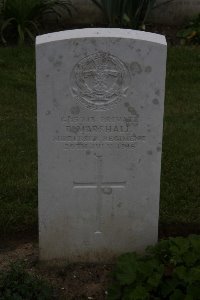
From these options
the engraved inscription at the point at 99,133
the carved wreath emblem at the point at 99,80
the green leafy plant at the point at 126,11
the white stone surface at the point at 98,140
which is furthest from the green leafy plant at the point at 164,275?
the green leafy plant at the point at 126,11

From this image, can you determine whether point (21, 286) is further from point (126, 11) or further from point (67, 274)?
point (126, 11)

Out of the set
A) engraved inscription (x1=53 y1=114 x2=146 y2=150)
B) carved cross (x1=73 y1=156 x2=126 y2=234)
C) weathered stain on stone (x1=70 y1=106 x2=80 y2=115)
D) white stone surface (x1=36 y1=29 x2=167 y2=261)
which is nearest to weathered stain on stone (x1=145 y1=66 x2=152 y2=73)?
white stone surface (x1=36 y1=29 x2=167 y2=261)

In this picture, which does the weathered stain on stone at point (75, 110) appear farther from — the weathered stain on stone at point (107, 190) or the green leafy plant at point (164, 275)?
the green leafy plant at point (164, 275)

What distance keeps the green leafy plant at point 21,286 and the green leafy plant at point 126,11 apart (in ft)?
18.8

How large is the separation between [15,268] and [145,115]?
1112mm

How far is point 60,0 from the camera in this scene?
31.4ft

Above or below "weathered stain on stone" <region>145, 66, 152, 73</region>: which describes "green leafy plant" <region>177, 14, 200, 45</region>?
above

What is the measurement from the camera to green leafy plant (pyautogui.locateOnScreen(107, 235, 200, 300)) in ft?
11.9

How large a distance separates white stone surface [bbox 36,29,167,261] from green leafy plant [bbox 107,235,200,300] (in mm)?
326

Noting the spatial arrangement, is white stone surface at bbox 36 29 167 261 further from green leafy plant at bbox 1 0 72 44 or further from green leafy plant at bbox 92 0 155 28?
green leafy plant at bbox 92 0 155 28

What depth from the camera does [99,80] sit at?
3871mm

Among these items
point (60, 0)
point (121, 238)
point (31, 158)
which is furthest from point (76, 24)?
point (121, 238)

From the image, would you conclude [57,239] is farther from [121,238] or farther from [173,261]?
[173,261]

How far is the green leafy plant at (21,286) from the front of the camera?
3.72m
